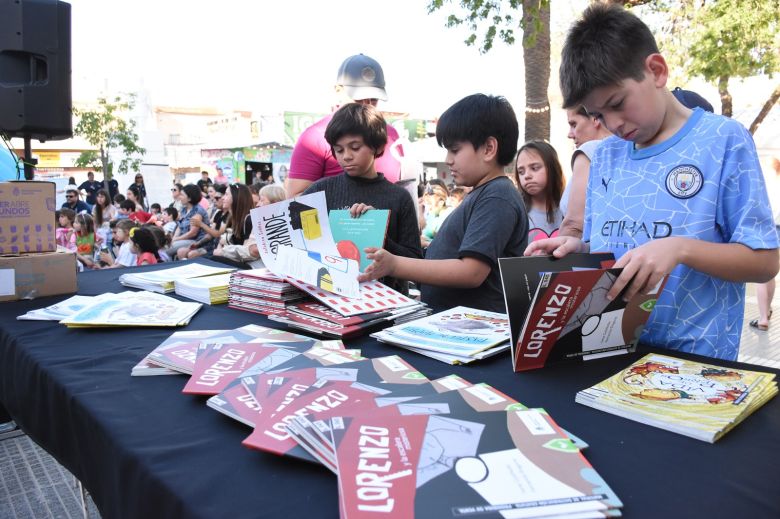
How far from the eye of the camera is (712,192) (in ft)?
3.61

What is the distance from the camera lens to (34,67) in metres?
2.70

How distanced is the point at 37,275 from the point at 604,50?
215 cm

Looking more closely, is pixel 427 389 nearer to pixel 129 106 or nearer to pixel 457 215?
pixel 457 215

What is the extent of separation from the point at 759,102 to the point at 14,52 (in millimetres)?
13571

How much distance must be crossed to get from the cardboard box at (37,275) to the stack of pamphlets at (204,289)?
0.50 meters

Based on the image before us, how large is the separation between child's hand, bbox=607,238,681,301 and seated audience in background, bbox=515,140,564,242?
211cm

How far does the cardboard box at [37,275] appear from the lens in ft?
6.31

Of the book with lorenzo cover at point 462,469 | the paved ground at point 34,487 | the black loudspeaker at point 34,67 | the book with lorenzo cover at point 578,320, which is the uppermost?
the black loudspeaker at point 34,67

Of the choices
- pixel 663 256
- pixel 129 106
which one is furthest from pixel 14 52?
pixel 129 106

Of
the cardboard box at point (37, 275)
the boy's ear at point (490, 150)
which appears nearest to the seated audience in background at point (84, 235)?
the cardboard box at point (37, 275)

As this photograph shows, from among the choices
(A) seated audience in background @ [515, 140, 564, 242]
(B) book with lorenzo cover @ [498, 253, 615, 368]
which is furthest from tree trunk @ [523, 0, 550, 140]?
(B) book with lorenzo cover @ [498, 253, 615, 368]

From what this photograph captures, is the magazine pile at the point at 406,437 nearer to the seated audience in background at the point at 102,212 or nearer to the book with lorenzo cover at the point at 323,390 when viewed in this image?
the book with lorenzo cover at the point at 323,390

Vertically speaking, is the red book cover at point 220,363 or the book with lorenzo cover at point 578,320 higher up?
the book with lorenzo cover at point 578,320

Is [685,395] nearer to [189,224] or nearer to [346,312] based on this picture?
[346,312]
